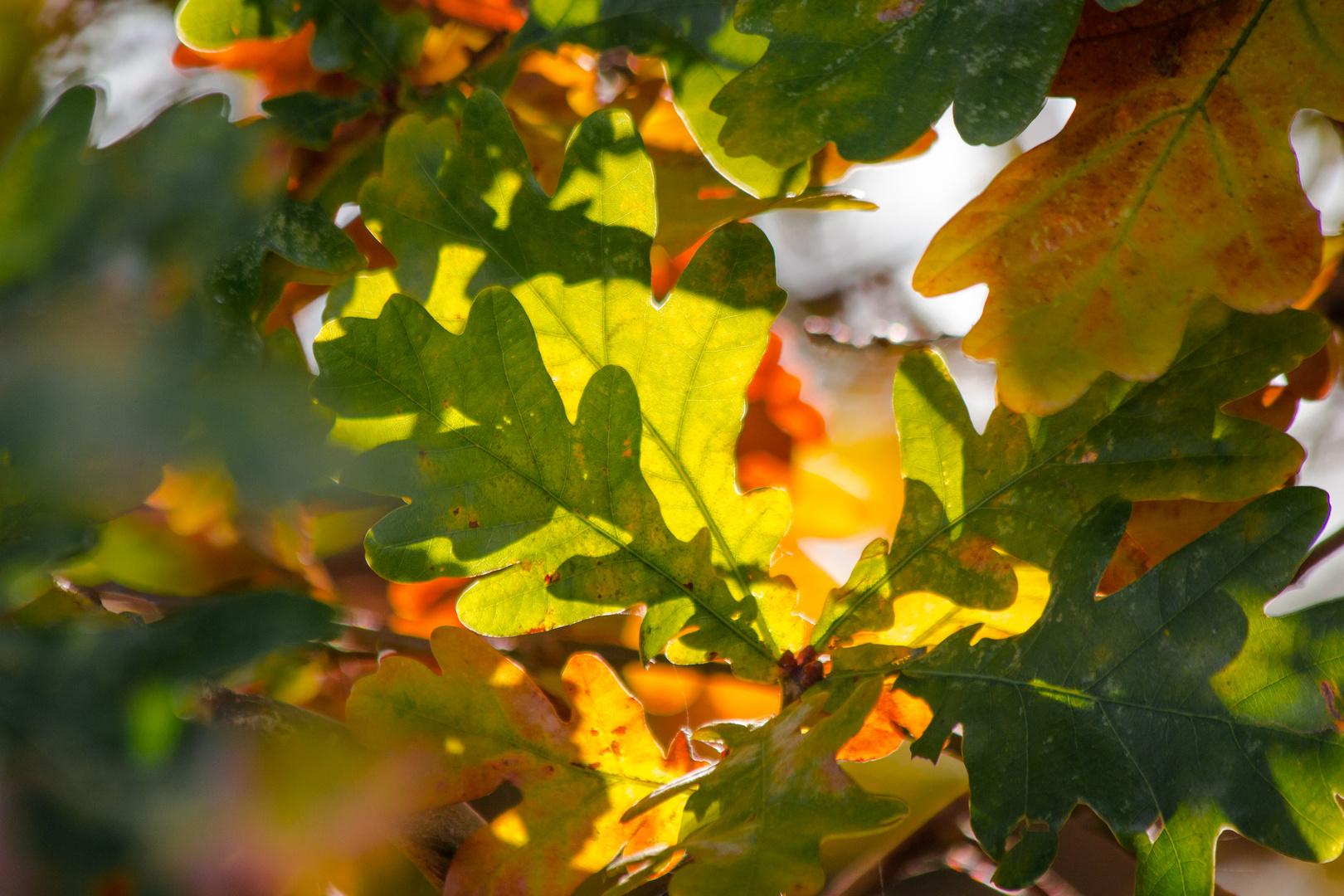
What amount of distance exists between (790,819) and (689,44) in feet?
1.21

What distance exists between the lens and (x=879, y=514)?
63cm

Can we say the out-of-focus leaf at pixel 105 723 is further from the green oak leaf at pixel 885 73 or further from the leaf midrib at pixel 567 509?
the green oak leaf at pixel 885 73

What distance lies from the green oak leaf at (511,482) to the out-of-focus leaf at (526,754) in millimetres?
38

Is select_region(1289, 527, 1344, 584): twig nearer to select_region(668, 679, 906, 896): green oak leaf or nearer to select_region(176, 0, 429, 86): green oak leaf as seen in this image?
select_region(668, 679, 906, 896): green oak leaf

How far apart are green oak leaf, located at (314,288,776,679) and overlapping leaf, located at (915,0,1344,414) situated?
0.54ft

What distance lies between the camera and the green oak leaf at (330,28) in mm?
498

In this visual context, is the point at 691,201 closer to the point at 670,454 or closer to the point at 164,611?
the point at 670,454

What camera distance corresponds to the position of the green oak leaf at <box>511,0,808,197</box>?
16.8 inches

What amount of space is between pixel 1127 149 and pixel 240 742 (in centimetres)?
43

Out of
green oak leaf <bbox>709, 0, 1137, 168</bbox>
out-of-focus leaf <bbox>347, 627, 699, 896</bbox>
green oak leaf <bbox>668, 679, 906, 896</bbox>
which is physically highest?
green oak leaf <bbox>709, 0, 1137, 168</bbox>

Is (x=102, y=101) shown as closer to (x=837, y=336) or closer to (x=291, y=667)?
(x=291, y=667)

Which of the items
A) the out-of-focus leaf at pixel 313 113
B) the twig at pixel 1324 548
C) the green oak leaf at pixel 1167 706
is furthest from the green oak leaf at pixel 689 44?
the twig at pixel 1324 548

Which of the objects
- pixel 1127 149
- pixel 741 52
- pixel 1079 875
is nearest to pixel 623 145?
pixel 741 52

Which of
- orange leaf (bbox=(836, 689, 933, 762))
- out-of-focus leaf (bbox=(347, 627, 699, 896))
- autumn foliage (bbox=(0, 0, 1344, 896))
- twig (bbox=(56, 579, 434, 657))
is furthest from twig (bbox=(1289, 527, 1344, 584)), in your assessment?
twig (bbox=(56, 579, 434, 657))
